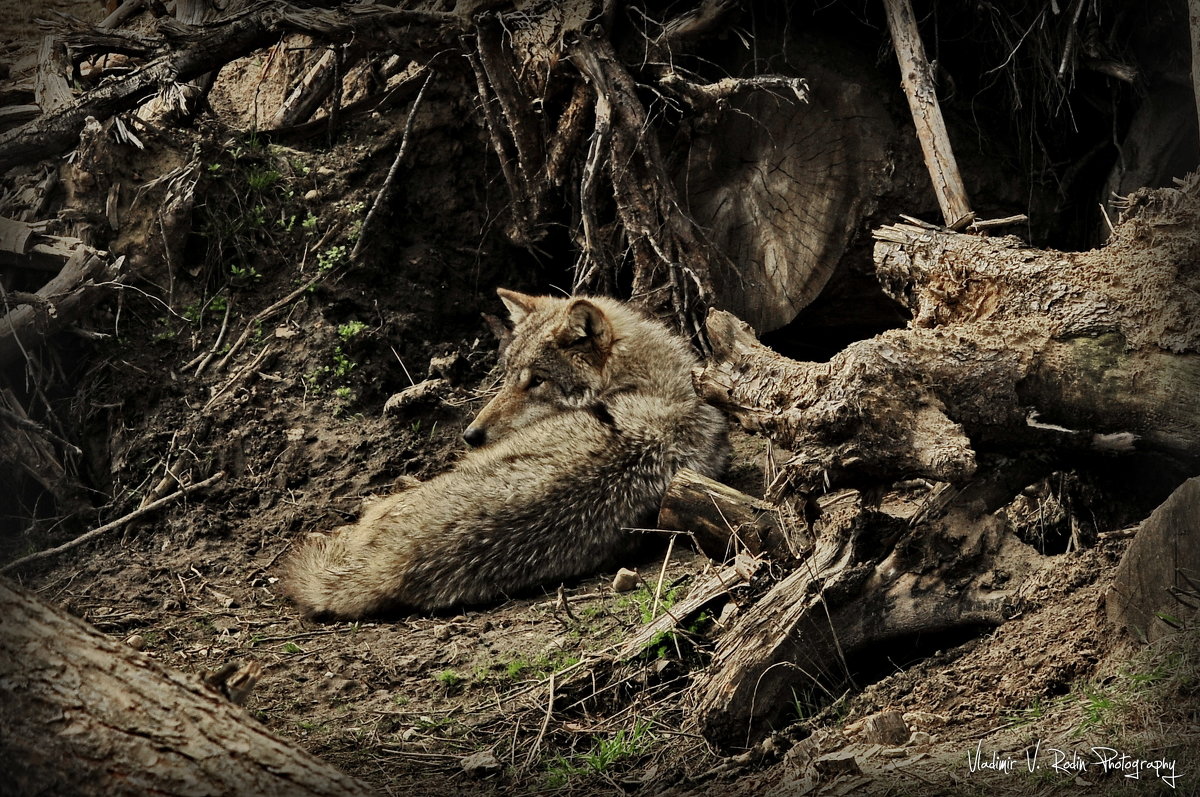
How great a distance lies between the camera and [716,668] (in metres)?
4.18

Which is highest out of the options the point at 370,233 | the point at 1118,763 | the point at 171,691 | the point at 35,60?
the point at 35,60

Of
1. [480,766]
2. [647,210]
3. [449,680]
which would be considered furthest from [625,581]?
[647,210]

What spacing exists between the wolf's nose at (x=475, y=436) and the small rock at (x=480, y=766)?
2486 mm

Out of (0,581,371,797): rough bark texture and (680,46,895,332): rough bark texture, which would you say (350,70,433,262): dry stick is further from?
(0,581,371,797): rough bark texture

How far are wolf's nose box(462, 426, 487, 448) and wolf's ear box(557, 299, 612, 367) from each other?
0.79 m

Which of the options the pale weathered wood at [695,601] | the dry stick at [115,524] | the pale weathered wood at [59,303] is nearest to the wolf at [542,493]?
the pale weathered wood at [695,601]

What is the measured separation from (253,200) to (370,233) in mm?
929

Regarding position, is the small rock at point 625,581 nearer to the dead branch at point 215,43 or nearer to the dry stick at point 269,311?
the dry stick at point 269,311

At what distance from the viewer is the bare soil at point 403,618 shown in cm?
359

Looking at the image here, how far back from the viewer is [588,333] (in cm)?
640

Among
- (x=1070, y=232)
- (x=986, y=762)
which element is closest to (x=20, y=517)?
(x=986, y=762)

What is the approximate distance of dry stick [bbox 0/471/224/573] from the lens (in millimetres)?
6020

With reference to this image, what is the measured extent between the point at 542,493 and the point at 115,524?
297 centimetres

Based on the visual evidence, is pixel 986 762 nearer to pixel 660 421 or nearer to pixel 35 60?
pixel 660 421
